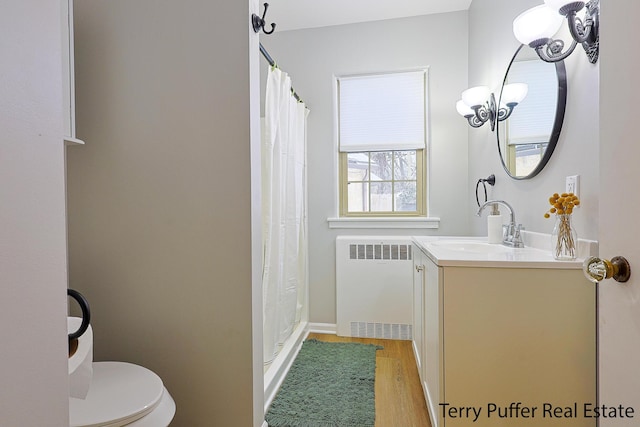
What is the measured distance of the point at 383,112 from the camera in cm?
270

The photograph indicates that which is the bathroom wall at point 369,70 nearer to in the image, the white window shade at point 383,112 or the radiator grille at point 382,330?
the white window shade at point 383,112

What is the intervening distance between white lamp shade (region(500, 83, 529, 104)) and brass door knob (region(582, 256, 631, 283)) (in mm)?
1229

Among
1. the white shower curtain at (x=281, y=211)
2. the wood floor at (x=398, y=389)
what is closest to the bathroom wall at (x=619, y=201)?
the wood floor at (x=398, y=389)

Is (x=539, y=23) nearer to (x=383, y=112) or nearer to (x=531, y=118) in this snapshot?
(x=531, y=118)

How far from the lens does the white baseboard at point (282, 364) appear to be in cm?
171

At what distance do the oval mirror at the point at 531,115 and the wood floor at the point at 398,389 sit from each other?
4.26ft

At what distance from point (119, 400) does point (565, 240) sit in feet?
5.16

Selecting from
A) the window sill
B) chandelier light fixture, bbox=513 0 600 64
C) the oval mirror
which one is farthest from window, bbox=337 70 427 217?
chandelier light fixture, bbox=513 0 600 64

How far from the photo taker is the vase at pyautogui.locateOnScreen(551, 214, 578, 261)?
1.12m

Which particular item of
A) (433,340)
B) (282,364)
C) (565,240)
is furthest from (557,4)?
(282,364)

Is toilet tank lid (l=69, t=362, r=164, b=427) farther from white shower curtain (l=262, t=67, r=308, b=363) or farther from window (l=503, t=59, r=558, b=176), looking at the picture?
window (l=503, t=59, r=558, b=176)

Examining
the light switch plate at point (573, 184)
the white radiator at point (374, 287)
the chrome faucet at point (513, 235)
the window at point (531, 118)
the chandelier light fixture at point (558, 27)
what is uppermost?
the chandelier light fixture at point (558, 27)

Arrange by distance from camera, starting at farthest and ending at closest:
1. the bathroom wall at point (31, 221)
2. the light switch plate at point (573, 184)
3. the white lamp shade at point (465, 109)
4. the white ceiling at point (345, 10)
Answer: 1. the white ceiling at point (345, 10)
2. the white lamp shade at point (465, 109)
3. the light switch plate at point (573, 184)
4. the bathroom wall at point (31, 221)

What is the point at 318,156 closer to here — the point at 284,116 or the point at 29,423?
the point at 284,116
